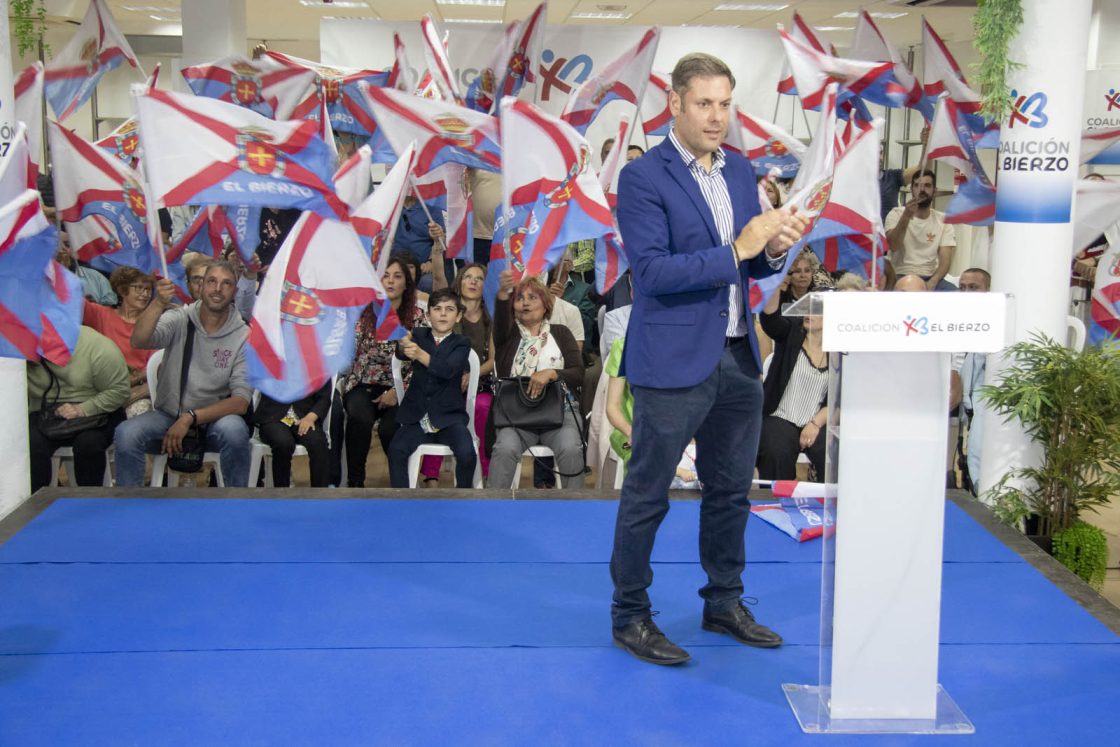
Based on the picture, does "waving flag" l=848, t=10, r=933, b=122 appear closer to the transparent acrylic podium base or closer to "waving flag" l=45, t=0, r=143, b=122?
"waving flag" l=45, t=0, r=143, b=122

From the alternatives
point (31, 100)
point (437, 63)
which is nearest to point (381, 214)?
point (31, 100)

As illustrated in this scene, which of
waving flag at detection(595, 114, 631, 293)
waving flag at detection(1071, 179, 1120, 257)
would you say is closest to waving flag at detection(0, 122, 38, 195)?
waving flag at detection(595, 114, 631, 293)

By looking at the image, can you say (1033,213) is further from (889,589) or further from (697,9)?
(697,9)

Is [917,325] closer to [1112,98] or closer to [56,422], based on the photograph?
[56,422]

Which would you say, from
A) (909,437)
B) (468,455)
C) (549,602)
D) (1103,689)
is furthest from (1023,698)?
(468,455)

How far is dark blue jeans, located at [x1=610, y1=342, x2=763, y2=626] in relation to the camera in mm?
3123

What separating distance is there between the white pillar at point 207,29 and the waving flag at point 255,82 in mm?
3293

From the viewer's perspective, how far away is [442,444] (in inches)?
217

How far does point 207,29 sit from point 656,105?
4.58 m

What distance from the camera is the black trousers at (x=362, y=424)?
5.81m

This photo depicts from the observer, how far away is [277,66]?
7.03 metres

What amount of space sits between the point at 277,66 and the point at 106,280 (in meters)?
1.61

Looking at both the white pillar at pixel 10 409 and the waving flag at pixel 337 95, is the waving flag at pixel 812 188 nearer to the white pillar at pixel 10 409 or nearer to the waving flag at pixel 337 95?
the white pillar at pixel 10 409

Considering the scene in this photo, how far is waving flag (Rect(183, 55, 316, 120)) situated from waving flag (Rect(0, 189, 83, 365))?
10.0 ft
